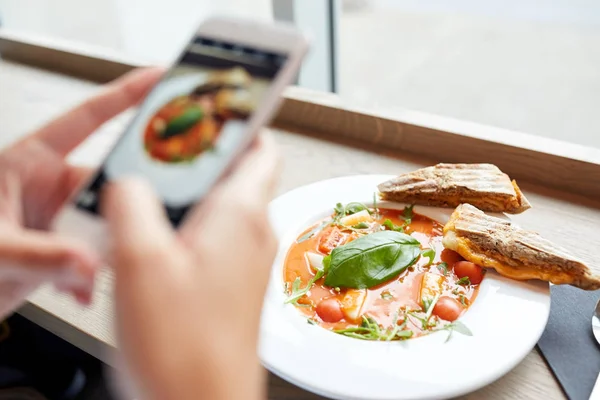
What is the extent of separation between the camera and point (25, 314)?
0.87 m

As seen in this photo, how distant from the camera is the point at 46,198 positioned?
606 mm

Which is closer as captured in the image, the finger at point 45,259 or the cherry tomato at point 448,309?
the finger at point 45,259

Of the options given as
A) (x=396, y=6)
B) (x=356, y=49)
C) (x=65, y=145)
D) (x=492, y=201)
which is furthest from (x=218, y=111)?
(x=396, y=6)

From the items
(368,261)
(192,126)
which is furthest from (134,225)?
(368,261)

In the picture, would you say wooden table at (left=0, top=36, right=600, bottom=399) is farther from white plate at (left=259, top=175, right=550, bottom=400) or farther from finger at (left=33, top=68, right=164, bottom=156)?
finger at (left=33, top=68, right=164, bottom=156)

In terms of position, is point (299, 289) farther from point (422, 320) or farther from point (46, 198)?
point (46, 198)

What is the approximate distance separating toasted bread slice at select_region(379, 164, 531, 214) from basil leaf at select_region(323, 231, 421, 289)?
0.13m

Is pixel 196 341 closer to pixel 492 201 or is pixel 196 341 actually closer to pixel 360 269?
pixel 360 269

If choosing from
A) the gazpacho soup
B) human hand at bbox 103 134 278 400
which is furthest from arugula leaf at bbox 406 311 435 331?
human hand at bbox 103 134 278 400

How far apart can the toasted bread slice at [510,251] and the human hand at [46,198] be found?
0.42 metres

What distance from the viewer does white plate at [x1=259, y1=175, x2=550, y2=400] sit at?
24.2 inches

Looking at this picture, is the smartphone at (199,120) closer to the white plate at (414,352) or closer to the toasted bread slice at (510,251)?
the white plate at (414,352)

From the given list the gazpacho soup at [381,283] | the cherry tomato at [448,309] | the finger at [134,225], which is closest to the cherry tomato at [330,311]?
the gazpacho soup at [381,283]

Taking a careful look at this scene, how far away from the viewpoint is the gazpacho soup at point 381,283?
693mm
